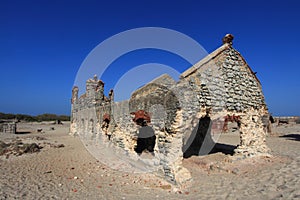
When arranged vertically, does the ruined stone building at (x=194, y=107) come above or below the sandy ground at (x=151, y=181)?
above

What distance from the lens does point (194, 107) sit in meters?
7.02

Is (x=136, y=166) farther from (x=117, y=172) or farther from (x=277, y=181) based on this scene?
(x=277, y=181)

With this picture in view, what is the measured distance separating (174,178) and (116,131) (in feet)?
17.6

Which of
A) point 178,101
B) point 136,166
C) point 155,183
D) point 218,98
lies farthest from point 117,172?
point 218,98

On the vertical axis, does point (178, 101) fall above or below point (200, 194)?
above

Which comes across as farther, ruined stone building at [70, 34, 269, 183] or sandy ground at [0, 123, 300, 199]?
ruined stone building at [70, 34, 269, 183]

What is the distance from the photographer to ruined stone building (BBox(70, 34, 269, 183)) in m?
6.75

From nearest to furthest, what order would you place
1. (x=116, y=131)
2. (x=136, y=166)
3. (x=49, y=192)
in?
(x=49, y=192) → (x=136, y=166) → (x=116, y=131)

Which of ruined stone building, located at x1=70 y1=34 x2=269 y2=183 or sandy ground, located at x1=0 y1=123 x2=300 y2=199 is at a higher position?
ruined stone building, located at x1=70 y1=34 x2=269 y2=183

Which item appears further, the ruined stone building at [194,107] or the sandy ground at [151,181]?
the ruined stone building at [194,107]

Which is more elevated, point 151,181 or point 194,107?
point 194,107

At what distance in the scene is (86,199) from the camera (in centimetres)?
543

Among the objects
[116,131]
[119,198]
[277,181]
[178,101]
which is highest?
[178,101]

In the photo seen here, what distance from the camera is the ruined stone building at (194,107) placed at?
22.2 feet
